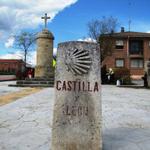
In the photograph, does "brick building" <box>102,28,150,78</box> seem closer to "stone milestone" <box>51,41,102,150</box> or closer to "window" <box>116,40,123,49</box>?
"window" <box>116,40,123,49</box>

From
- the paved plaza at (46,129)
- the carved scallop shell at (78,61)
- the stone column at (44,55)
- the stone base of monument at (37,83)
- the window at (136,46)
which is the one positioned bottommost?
the paved plaza at (46,129)

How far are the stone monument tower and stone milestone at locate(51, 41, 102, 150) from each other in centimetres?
2214

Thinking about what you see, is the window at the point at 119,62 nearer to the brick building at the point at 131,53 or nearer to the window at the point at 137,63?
the brick building at the point at 131,53

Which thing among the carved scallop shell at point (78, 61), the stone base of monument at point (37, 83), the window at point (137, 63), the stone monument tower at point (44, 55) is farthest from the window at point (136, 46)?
the carved scallop shell at point (78, 61)

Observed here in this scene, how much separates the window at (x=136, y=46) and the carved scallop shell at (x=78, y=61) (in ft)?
173

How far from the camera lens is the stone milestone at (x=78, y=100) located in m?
5.11

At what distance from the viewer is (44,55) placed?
90.2 ft

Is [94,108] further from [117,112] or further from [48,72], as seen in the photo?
[48,72]

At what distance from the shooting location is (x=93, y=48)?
204 inches

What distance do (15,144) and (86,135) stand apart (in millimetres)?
1328

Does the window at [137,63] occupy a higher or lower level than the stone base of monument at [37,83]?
higher

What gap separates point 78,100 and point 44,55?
22549 mm

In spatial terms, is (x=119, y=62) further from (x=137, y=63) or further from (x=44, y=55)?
(x=44, y=55)

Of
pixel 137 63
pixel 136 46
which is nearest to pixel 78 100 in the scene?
pixel 137 63
